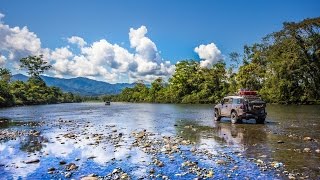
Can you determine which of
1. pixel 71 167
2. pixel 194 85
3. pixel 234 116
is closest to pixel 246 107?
pixel 234 116

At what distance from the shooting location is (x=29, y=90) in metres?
142

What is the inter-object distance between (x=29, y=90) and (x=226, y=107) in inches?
4801

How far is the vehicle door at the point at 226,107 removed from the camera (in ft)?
110

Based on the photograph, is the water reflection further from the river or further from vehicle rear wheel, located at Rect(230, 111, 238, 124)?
vehicle rear wheel, located at Rect(230, 111, 238, 124)

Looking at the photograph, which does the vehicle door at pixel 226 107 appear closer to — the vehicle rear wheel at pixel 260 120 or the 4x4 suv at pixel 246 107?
the 4x4 suv at pixel 246 107

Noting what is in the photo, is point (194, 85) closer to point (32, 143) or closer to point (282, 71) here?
point (282, 71)

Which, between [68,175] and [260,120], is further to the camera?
[260,120]

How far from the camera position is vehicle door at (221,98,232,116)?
33469 mm

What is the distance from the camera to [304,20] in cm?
8475

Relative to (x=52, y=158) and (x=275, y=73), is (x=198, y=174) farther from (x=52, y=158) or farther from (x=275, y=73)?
(x=275, y=73)

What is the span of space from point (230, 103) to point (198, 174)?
2157 cm

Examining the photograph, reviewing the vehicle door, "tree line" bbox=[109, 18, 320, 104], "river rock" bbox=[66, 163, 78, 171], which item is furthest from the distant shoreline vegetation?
"river rock" bbox=[66, 163, 78, 171]

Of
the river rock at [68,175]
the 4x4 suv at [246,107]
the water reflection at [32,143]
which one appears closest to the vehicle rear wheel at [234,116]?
the 4x4 suv at [246,107]

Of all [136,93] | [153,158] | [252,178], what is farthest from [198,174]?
[136,93]
